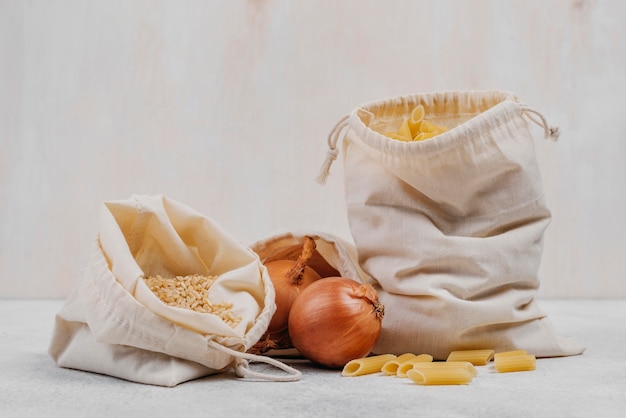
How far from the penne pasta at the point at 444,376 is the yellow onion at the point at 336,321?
4.7 inches

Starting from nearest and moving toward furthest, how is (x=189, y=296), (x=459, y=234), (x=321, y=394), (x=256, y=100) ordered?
(x=321, y=394)
(x=189, y=296)
(x=459, y=234)
(x=256, y=100)

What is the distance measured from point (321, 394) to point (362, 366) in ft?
0.46

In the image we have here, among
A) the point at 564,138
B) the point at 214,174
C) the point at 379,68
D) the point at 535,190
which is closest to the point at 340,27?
the point at 379,68

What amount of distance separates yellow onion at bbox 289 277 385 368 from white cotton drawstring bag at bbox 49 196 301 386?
0.05 metres

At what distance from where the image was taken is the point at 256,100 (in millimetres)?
2225

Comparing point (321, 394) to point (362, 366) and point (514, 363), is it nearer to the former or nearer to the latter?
point (362, 366)

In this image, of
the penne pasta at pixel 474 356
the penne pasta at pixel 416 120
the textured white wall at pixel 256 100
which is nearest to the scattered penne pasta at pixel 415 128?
the penne pasta at pixel 416 120

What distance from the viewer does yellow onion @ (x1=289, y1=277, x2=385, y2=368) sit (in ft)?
3.30

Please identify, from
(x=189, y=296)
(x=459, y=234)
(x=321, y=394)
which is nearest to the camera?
(x=321, y=394)

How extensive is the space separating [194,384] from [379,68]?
4.97 feet

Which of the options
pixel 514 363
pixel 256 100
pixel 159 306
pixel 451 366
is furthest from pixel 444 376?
pixel 256 100

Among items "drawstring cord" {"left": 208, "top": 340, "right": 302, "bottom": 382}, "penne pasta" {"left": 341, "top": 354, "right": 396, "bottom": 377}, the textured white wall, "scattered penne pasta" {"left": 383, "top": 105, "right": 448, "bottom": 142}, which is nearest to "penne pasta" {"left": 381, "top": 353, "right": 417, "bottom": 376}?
"penne pasta" {"left": 341, "top": 354, "right": 396, "bottom": 377}

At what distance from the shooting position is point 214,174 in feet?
7.30

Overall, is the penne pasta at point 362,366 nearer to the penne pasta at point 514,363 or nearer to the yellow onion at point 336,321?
the yellow onion at point 336,321
